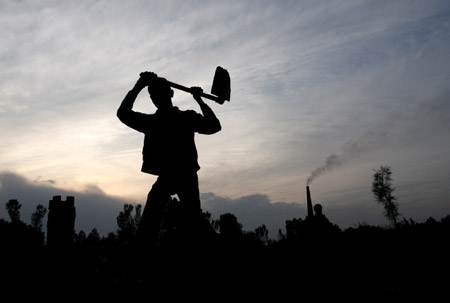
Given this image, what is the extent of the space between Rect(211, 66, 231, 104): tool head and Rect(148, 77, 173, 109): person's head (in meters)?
1.13

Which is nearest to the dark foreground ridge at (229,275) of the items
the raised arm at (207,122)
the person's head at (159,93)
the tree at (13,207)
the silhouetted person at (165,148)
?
the silhouetted person at (165,148)

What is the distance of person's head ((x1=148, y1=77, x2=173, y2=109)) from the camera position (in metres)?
3.95

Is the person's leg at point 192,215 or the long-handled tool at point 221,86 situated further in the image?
the long-handled tool at point 221,86

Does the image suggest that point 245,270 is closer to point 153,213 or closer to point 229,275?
point 229,275

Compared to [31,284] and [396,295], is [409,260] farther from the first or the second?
[31,284]

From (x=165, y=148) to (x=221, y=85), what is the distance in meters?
1.77

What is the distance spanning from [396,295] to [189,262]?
2.30 m

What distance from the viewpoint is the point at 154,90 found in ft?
13.0

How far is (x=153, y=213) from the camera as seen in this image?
3.53 metres

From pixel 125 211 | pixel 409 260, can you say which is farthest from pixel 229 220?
pixel 125 211

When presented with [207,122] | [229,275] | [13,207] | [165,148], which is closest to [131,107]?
[165,148]

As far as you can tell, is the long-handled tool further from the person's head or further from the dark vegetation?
the dark vegetation

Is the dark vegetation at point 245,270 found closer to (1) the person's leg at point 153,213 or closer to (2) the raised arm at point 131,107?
(1) the person's leg at point 153,213

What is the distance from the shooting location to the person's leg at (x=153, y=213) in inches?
135
